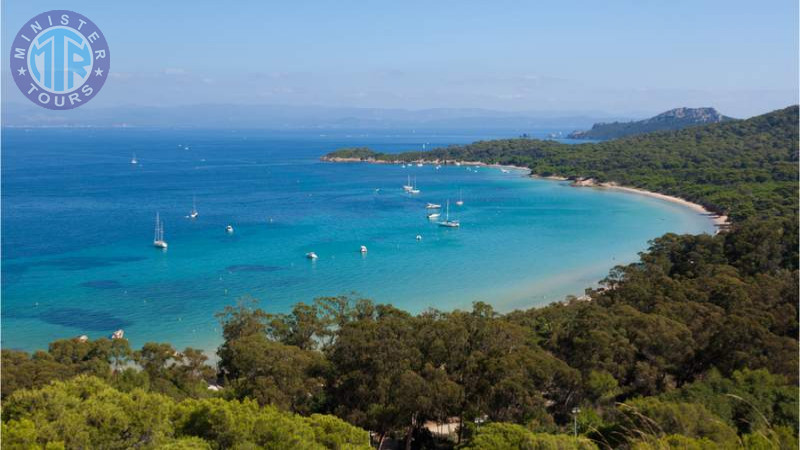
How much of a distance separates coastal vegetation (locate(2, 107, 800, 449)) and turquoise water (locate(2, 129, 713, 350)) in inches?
305

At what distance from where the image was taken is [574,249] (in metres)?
41.7

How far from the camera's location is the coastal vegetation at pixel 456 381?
9.87 metres

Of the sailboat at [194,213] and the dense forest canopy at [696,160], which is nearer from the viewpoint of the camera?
the sailboat at [194,213]

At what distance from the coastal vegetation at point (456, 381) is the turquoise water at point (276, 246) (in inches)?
305

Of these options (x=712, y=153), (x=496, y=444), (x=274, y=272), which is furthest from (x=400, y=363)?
(x=712, y=153)

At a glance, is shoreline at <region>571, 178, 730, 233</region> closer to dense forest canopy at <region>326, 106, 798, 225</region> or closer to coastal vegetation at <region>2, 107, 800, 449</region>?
dense forest canopy at <region>326, 106, 798, 225</region>

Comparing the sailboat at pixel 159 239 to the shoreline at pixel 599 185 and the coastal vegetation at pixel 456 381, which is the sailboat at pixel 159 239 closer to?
the coastal vegetation at pixel 456 381

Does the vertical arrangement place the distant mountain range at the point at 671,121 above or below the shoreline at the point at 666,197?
above

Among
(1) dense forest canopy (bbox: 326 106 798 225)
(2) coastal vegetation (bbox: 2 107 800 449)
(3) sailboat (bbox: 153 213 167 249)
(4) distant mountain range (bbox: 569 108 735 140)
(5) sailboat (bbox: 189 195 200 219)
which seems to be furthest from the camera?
(4) distant mountain range (bbox: 569 108 735 140)

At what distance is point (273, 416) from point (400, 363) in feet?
15.4

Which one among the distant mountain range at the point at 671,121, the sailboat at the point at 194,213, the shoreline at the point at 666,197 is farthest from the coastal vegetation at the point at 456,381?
the distant mountain range at the point at 671,121

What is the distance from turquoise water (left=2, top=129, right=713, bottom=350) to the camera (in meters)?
29.0

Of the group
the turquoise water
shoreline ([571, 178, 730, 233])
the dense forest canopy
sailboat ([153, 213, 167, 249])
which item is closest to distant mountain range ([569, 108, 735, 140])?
the dense forest canopy

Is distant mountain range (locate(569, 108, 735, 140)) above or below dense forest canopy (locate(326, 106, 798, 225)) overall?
above
